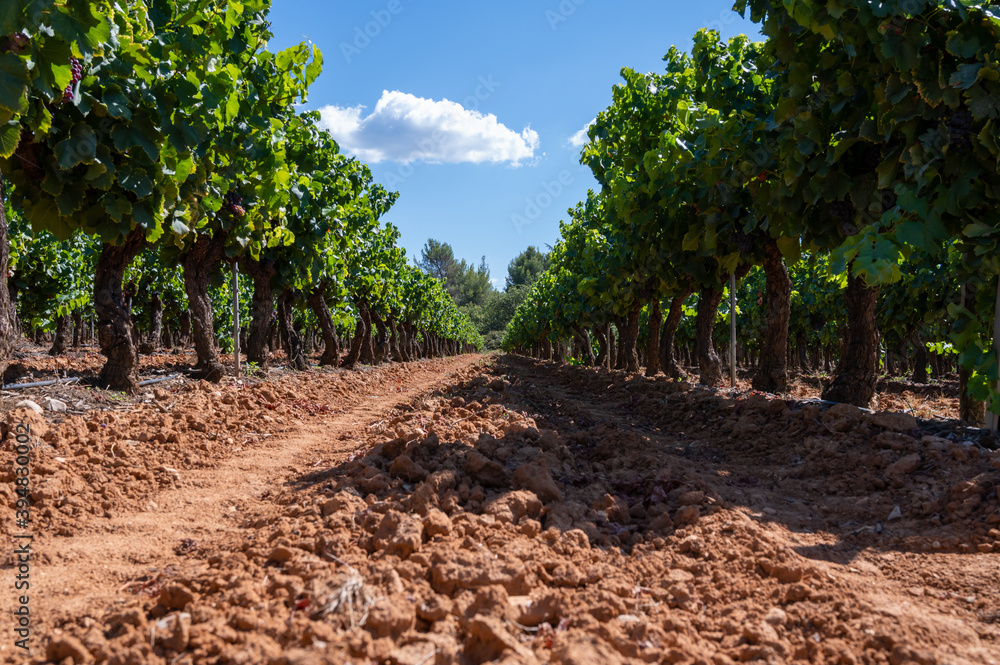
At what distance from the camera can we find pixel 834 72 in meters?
5.34

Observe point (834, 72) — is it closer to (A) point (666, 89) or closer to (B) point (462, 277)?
(A) point (666, 89)

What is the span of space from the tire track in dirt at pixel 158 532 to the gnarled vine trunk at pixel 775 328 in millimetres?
6811

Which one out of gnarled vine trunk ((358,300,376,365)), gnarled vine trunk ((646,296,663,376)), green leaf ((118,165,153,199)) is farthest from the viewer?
gnarled vine trunk ((358,300,376,365))

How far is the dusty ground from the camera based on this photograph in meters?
2.14

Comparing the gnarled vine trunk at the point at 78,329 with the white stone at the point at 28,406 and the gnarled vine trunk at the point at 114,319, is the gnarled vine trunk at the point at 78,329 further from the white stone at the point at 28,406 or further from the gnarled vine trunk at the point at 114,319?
the white stone at the point at 28,406

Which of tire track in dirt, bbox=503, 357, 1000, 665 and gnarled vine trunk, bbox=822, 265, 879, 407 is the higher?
gnarled vine trunk, bbox=822, 265, 879, 407

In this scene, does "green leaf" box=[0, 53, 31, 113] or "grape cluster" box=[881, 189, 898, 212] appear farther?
"grape cluster" box=[881, 189, 898, 212]

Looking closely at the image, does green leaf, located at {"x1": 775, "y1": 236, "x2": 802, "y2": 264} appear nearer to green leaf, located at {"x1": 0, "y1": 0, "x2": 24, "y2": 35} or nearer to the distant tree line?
green leaf, located at {"x1": 0, "y1": 0, "x2": 24, "y2": 35}

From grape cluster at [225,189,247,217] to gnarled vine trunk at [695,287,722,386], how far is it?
8.92 meters

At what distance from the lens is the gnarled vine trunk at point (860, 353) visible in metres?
7.23

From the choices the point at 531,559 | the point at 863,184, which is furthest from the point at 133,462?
the point at 863,184

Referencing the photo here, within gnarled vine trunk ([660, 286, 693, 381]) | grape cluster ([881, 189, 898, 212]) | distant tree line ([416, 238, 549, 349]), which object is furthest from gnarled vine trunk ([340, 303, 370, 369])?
distant tree line ([416, 238, 549, 349])

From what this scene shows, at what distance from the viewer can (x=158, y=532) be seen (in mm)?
3656

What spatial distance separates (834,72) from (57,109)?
7.43 m
